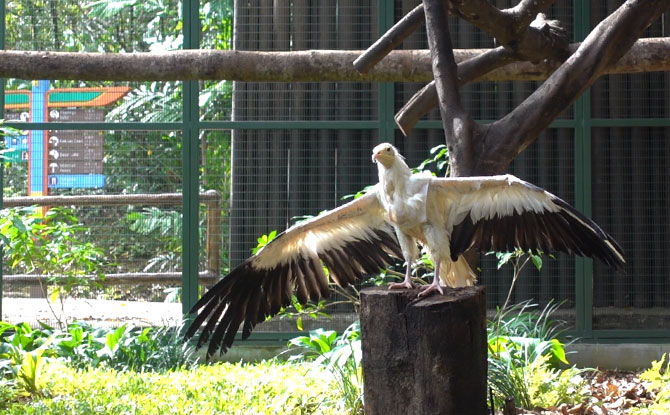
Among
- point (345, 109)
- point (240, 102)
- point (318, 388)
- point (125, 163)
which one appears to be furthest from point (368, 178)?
point (318, 388)

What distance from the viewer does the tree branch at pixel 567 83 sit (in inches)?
156

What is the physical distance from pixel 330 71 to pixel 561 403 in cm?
245

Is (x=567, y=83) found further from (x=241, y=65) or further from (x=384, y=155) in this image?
(x=241, y=65)

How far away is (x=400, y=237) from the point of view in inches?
159

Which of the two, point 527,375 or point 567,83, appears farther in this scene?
point 527,375

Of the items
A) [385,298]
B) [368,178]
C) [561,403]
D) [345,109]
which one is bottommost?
[561,403]

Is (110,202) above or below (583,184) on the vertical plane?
below

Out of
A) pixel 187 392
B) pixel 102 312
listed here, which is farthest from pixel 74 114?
pixel 187 392

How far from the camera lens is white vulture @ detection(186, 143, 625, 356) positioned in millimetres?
3822

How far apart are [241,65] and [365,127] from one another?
143 cm

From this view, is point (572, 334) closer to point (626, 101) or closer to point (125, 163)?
point (626, 101)

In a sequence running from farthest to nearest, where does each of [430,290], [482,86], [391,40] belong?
1. [482,86]
2. [391,40]
3. [430,290]

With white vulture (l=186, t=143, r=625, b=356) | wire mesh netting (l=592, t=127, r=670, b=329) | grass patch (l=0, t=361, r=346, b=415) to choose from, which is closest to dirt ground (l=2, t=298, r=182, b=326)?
grass patch (l=0, t=361, r=346, b=415)

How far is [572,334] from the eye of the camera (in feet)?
22.1
